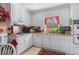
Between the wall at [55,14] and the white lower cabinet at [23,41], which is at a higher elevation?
the wall at [55,14]

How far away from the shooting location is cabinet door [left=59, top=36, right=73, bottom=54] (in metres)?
1.38

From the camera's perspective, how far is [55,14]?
4.53ft

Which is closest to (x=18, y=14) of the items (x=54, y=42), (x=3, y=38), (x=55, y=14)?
(x=3, y=38)

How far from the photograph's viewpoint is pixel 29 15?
1.42 metres

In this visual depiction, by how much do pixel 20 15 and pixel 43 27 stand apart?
0.33 meters

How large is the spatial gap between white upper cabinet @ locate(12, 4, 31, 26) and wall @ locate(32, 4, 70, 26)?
8 cm

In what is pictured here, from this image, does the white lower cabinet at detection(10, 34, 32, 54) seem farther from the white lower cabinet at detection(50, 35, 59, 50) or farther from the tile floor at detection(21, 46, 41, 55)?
the white lower cabinet at detection(50, 35, 59, 50)

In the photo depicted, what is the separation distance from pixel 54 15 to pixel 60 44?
383 millimetres

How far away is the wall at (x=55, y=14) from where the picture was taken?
53.3 inches

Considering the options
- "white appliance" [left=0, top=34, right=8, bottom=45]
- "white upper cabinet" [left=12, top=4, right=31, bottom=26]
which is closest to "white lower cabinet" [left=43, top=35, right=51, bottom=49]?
"white upper cabinet" [left=12, top=4, right=31, bottom=26]

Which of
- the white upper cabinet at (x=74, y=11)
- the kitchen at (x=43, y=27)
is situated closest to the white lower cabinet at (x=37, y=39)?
the kitchen at (x=43, y=27)

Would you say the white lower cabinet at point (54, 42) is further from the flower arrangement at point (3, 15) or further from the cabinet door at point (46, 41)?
the flower arrangement at point (3, 15)

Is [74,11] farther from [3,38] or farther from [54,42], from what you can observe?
[3,38]

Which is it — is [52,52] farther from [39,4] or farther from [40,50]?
[39,4]
